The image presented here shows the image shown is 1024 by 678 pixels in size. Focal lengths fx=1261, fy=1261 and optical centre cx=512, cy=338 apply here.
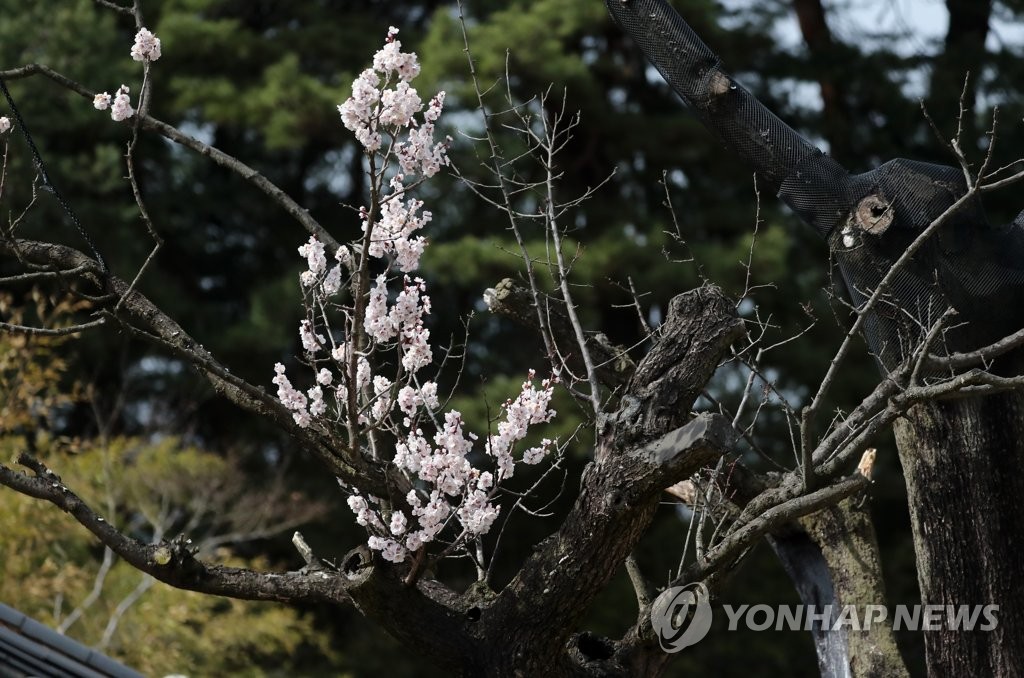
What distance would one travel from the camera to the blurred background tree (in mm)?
9367

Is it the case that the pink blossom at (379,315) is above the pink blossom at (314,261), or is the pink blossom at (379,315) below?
below

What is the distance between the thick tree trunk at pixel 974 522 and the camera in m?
3.66

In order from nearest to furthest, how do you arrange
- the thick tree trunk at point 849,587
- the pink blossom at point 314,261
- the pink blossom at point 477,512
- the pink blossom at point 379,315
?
the pink blossom at point 379,315, the pink blossom at point 477,512, the pink blossom at point 314,261, the thick tree trunk at point 849,587

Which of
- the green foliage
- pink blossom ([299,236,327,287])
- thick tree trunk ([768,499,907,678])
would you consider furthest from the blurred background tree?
pink blossom ([299,236,327,287])

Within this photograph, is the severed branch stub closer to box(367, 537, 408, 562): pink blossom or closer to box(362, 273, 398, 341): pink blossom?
box(362, 273, 398, 341): pink blossom

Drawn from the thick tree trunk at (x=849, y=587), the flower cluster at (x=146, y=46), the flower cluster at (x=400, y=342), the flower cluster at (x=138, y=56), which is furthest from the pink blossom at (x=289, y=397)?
the thick tree trunk at (x=849, y=587)

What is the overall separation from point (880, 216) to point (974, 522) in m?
0.94

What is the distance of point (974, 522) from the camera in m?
3.67

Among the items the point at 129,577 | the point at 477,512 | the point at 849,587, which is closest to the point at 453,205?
the point at 129,577

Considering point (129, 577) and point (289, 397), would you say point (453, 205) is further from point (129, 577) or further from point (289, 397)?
point (289, 397)

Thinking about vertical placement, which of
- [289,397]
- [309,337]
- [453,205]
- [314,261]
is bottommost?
[289,397]

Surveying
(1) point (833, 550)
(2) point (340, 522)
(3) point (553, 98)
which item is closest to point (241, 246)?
(2) point (340, 522)

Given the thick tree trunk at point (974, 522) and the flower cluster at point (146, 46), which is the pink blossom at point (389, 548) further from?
the thick tree trunk at point (974, 522)

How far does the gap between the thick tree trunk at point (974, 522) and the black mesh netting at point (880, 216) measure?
243mm
